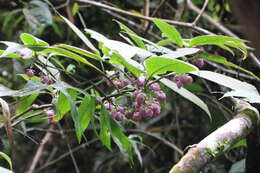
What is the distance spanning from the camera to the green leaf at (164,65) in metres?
0.58

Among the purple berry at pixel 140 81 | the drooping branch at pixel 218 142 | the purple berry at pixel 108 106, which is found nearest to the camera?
the drooping branch at pixel 218 142

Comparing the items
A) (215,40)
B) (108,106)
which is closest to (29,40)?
(108,106)

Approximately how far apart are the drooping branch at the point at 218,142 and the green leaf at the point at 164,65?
12 cm

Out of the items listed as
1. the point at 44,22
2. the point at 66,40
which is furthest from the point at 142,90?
the point at 66,40

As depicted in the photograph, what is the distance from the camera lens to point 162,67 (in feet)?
2.01

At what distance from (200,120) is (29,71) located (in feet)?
3.69

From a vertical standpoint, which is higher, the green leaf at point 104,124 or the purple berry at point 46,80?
the purple berry at point 46,80

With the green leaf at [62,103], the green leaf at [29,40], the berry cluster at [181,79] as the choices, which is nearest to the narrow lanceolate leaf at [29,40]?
the green leaf at [29,40]

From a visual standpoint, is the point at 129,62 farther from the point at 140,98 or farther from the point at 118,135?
the point at 118,135

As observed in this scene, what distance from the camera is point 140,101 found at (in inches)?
26.5

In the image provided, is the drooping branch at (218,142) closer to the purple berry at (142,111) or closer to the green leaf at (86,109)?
the purple berry at (142,111)

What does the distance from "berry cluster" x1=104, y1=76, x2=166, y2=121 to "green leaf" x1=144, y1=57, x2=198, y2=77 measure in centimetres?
5

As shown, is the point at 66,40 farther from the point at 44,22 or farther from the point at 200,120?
the point at 200,120

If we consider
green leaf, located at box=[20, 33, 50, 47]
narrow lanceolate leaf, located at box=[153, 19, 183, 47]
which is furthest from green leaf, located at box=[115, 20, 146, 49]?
green leaf, located at box=[20, 33, 50, 47]
